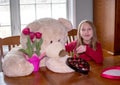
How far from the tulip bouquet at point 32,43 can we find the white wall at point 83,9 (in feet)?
6.88

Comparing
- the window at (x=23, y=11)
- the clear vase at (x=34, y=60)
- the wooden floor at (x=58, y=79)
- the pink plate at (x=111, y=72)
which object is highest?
the window at (x=23, y=11)

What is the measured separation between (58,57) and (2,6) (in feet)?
6.65

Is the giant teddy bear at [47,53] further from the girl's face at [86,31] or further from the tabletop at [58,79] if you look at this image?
the girl's face at [86,31]

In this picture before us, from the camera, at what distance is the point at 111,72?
4.79 feet

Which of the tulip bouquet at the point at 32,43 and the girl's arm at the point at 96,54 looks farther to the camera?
the girl's arm at the point at 96,54

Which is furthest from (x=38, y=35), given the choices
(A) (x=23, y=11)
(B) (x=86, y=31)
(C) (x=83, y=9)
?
(C) (x=83, y=9)

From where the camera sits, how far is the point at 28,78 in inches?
55.8

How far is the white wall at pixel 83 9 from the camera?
3467mm

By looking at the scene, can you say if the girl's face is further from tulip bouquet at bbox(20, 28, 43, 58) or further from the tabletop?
tulip bouquet at bbox(20, 28, 43, 58)

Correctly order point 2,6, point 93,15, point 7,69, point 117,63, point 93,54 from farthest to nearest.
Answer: point 93,15 < point 2,6 < point 93,54 < point 117,63 < point 7,69

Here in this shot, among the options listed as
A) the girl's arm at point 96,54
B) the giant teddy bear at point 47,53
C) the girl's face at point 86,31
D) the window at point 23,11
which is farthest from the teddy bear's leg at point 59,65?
the window at point 23,11

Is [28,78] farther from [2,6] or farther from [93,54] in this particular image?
[2,6]

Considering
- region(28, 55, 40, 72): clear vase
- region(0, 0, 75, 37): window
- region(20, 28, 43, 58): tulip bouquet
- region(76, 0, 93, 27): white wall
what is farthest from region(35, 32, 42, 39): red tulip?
region(76, 0, 93, 27): white wall

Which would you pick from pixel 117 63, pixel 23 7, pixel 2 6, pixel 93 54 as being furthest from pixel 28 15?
pixel 117 63
